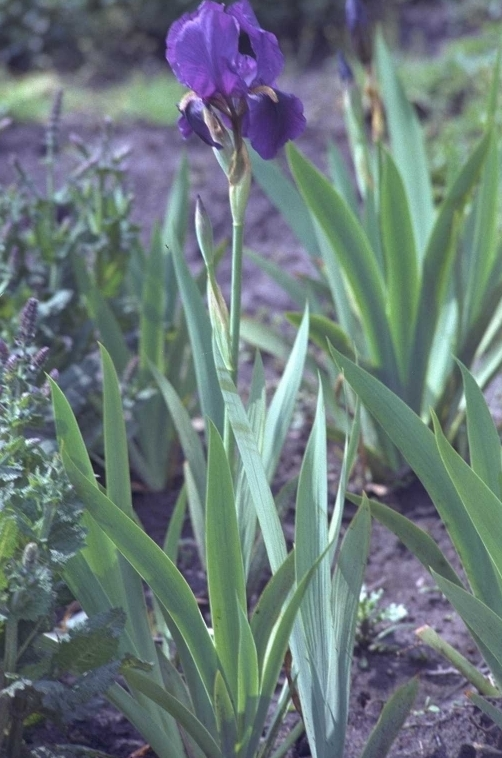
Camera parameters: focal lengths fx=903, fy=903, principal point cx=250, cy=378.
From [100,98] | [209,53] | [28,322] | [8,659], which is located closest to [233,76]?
[209,53]

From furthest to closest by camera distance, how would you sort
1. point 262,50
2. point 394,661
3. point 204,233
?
point 394,661 < point 204,233 < point 262,50

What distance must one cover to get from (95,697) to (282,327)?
6.37ft

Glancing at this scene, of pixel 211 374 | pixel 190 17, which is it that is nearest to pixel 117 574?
pixel 211 374

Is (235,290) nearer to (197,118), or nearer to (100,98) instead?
(197,118)

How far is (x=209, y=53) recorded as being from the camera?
1229 millimetres

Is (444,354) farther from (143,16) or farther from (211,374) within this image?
(143,16)

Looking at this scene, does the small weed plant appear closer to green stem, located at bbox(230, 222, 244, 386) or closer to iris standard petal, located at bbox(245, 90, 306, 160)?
green stem, located at bbox(230, 222, 244, 386)

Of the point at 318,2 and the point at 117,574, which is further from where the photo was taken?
the point at 318,2

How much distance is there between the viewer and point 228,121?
1.30 metres

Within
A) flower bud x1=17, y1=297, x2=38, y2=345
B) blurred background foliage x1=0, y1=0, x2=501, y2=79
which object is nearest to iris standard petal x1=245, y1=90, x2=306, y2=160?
flower bud x1=17, y1=297, x2=38, y2=345

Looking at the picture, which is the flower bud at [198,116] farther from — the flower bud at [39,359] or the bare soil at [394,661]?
the bare soil at [394,661]

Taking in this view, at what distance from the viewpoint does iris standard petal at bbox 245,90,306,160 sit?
1271 mm

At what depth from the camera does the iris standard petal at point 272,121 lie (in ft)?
4.17

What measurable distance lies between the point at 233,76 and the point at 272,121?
9 centimetres
